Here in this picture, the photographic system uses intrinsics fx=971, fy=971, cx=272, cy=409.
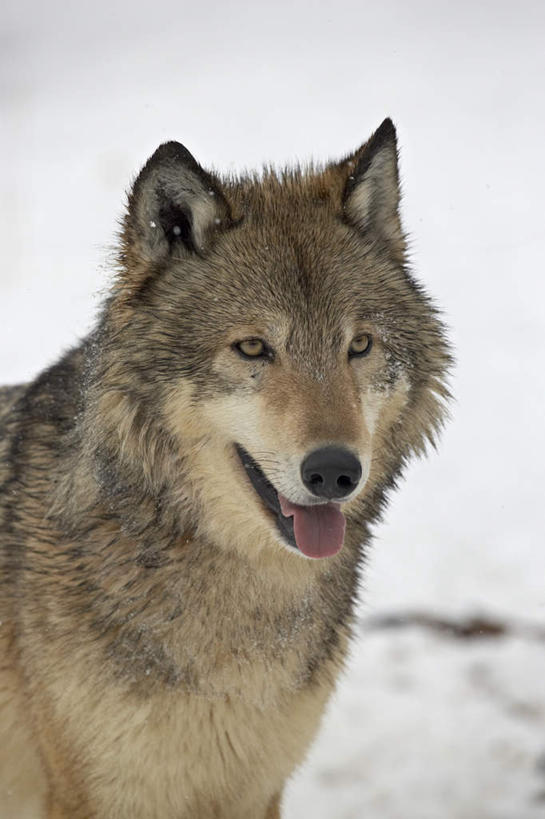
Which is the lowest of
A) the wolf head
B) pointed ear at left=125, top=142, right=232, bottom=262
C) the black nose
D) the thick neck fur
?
the thick neck fur

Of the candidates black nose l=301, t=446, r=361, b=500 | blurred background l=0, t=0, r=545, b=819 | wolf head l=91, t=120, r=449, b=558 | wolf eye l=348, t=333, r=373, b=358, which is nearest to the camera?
black nose l=301, t=446, r=361, b=500

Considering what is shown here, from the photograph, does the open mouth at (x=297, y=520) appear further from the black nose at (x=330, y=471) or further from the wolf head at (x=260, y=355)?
the black nose at (x=330, y=471)

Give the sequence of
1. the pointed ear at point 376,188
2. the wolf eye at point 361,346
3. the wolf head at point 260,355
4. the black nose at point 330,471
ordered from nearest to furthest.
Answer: the black nose at point 330,471
the wolf head at point 260,355
the wolf eye at point 361,346
the pointed ear at point 376,188

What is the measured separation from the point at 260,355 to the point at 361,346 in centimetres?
32

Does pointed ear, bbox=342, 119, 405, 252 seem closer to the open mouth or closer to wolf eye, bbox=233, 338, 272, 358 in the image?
wolf eye, bbox=233, 338, 272, 358

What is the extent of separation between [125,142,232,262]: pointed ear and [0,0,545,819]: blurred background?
1.24 feet

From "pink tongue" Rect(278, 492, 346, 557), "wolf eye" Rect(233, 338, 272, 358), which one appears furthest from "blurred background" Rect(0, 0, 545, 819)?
"pink tongue" Rect(278, 492, 346, 557)

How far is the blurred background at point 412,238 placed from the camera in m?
4.26

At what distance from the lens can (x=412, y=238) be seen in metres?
9.12

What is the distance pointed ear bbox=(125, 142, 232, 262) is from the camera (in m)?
2.78

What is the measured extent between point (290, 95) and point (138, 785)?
1251 centimetres

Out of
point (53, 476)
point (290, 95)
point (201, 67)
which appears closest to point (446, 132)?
point (290, 95)

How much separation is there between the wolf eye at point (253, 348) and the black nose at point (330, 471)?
371mm

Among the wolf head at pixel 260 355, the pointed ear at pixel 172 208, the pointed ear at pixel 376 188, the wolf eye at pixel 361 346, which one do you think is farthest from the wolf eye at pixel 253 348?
the pointed ear at pixel 376 188
